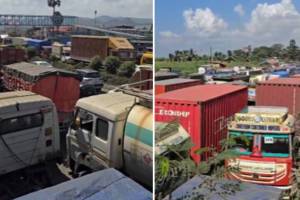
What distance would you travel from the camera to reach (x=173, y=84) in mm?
2766

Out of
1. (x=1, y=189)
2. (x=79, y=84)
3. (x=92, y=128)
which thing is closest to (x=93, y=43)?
(x=79, y=84)

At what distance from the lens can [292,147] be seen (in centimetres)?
287

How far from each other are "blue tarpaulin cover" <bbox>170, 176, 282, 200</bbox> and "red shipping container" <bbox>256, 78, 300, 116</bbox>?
2.54 m

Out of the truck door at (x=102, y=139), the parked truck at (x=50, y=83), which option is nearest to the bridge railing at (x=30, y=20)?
the parked truck at (x=50, y=83)

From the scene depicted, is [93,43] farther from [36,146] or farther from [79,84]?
[36,146]

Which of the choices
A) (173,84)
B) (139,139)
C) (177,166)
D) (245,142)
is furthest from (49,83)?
(245,142)

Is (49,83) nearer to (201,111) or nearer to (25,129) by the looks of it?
(25,129)

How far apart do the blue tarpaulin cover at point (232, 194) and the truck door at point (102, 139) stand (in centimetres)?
34

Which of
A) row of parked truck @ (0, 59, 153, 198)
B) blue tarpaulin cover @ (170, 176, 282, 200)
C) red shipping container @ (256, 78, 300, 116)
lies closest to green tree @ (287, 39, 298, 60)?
blue tarpaulin cover @ (170, 176, 282, 200)

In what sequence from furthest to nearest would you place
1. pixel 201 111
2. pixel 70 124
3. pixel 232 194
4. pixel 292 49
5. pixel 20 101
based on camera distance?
pixel 201 111, pixel 292 49, pixel 232 194, pixel 70 124, pixel 20 101

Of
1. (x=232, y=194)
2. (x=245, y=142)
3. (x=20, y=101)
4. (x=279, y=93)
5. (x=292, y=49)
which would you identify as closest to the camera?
(x=20, y=101)

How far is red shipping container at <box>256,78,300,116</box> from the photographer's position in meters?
4.47

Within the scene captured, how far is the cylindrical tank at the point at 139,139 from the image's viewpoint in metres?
1.43

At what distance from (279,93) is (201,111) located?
216 cm
